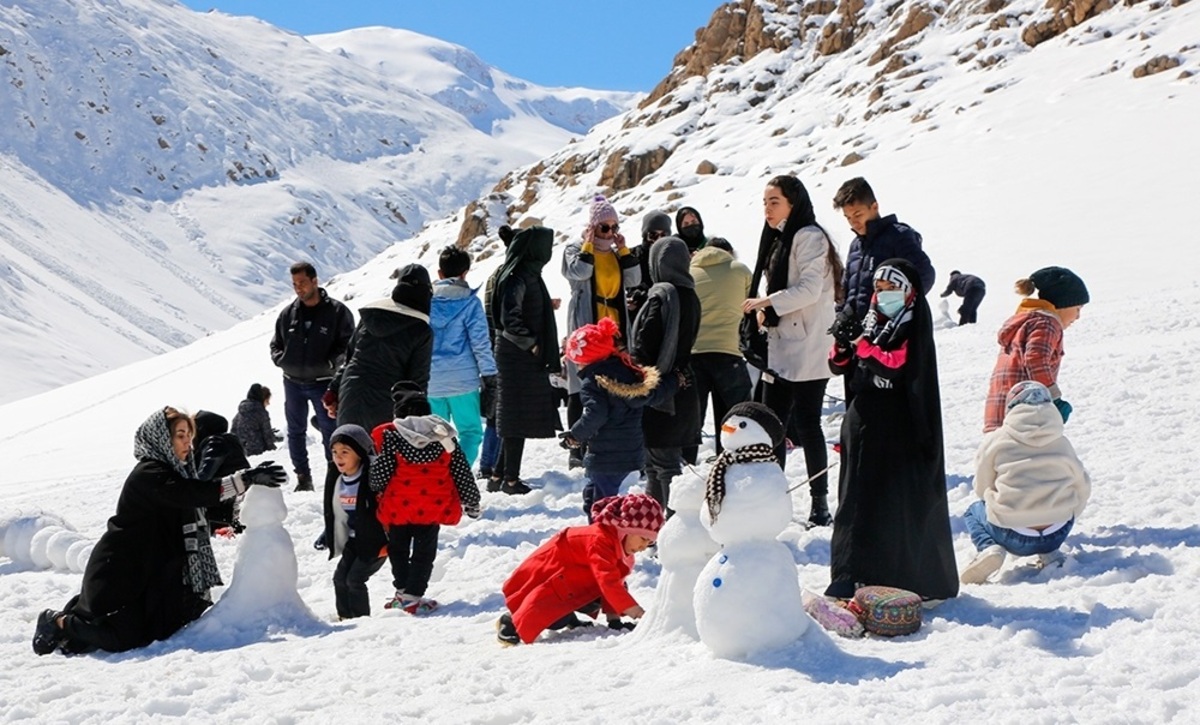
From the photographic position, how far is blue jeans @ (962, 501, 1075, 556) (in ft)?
17.2

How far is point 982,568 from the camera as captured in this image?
528 centimetres

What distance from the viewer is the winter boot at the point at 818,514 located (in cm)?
657

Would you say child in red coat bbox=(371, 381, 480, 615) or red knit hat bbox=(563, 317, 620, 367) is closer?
child in red coat bbox=(371, 381, 480, 615)

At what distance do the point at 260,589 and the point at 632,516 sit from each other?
205 centimetres

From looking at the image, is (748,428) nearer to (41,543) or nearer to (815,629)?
(815,629)

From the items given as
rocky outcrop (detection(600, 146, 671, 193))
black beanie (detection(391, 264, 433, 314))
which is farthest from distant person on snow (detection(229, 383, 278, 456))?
rocky outcrop (detection(600, 146, 671, 193))

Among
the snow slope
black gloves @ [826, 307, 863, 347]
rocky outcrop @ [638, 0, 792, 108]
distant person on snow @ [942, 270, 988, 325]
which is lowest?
the snow slope

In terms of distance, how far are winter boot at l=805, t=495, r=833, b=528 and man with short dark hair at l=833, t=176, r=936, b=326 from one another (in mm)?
1296

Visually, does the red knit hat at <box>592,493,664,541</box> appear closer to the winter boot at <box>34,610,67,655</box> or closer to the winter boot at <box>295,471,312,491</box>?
the winter boot at <box>34,610,67,655</box>

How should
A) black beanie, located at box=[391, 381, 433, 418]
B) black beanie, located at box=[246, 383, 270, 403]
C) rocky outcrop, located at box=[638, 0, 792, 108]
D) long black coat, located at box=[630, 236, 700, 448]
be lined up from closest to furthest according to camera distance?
black beanie, located at box=[391, 381, 433, 418], long black coat, located at box=[630, 236, 700, 448], black beanie, located at box=[246, 383, 270, 403], rocky outcrop, located at box=[638, 0, 792, 108]

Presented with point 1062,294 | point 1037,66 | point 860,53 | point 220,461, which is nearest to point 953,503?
point 1062,294

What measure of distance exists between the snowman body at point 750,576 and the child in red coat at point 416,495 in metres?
2.24

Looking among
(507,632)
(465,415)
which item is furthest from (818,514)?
(465,415)

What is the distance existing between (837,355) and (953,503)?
2.24 metres
